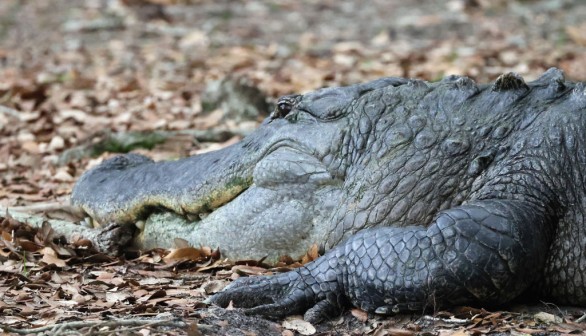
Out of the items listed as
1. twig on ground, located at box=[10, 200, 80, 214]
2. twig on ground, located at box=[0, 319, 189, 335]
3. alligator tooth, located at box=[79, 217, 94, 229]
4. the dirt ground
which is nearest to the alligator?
the dirt ground

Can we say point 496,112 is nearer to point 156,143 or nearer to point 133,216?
point 133,216

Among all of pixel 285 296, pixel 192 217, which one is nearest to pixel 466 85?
pixel 285 296

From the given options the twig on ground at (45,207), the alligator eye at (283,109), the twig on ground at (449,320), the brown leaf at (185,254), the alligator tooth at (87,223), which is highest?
the alligator eye at (283,109)

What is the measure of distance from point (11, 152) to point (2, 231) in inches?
108

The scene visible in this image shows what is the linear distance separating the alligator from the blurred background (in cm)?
213

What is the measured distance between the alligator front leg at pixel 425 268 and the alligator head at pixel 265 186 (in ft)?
1.68

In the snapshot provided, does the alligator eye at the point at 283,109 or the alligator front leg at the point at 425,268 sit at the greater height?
the alligator eye at the point at 283,109

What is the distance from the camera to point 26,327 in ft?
12.0

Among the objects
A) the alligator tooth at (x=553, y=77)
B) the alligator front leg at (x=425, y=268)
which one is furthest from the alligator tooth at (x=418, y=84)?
the alligator front leg at (x=425, y=268)

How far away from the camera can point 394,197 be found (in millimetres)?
4242

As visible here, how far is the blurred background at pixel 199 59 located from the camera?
25.6 ft

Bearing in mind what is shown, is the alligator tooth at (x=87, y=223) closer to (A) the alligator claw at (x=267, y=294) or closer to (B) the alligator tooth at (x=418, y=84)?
(A) the alligator claw at (x=267, y=294)

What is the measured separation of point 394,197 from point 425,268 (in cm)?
61

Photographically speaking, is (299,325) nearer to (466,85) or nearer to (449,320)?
(449,320)
